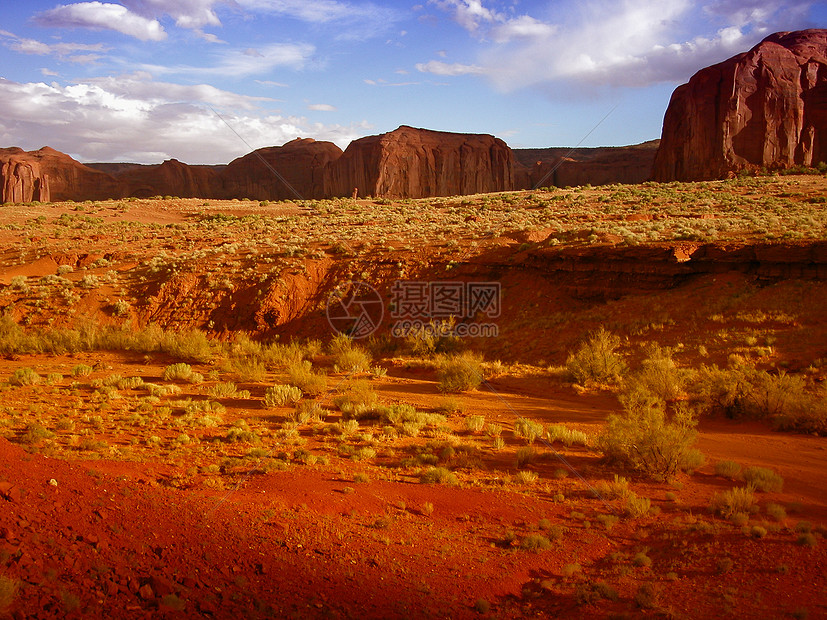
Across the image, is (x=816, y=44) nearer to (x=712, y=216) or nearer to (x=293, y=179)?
(x=712, y=216)

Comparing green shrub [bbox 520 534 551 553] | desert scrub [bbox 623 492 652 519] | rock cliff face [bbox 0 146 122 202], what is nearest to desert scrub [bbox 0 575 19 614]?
green shrub [bbox 520 534 551 553]

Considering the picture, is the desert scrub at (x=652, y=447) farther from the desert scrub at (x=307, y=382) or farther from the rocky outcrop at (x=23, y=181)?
the rocky outcrop at (x=23, y=181)

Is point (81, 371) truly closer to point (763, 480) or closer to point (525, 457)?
point (525, 457)

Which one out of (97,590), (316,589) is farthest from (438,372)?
(97,590)

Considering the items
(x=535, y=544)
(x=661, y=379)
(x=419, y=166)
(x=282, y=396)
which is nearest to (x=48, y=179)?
(x=419, y=166)

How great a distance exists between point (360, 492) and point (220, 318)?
580 inches

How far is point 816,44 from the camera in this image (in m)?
55.3

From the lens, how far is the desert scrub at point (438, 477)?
707 cm

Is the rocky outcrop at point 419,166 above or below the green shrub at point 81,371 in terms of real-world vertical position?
above

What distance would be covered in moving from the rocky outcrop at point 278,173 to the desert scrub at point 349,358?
254 ft

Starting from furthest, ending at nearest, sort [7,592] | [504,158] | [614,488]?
[504,158]
[614,488]
[7,592]

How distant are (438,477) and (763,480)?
163 inches

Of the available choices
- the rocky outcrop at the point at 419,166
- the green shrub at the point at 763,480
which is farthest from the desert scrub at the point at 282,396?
the rocky outcrop at the point at 419,166

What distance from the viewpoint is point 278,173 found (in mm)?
91375
